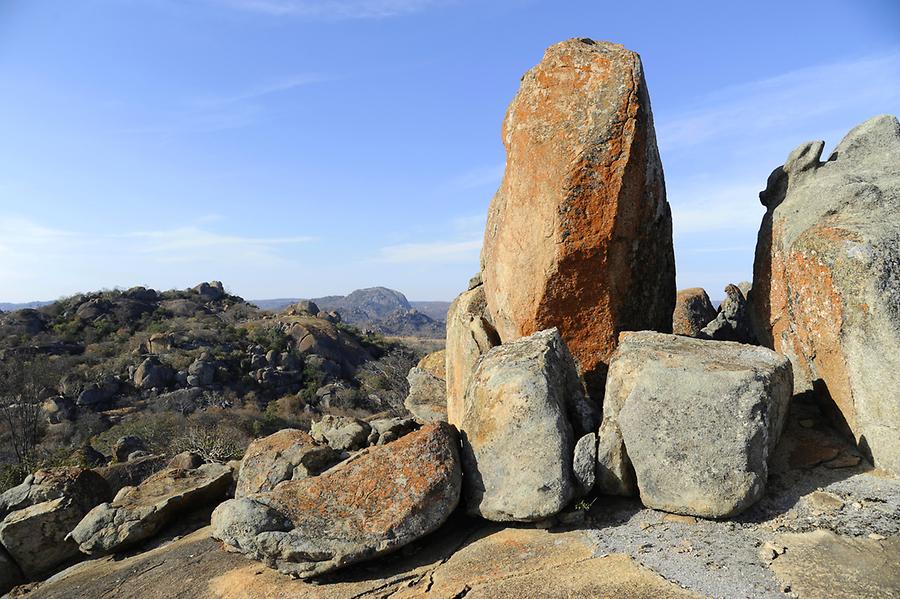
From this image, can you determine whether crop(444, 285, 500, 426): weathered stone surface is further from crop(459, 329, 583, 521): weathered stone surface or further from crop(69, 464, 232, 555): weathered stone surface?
crop(69, 464, 232, 555): weathered stone surface

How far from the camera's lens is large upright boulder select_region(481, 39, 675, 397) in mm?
6340

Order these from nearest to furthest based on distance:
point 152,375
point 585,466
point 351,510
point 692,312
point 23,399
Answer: point 351,510 < point 585,466 < point 692,312 < point 23,399 < point 152,375

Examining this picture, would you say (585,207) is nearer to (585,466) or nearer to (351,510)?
(585,466)

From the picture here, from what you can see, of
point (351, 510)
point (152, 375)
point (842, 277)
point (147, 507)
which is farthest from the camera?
point (152, 375)

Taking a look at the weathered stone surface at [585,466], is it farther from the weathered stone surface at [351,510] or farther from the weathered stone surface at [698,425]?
the weathered stone surface at [351,510]

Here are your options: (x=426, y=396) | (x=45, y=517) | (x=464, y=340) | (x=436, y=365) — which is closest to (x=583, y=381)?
(x=464, y=340)

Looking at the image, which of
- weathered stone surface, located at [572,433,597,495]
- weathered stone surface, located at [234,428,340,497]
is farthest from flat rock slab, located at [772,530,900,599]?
weathered stone surface, located at [234,428,340,497]

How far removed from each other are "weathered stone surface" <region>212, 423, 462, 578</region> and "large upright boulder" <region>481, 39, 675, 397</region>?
2135 mm

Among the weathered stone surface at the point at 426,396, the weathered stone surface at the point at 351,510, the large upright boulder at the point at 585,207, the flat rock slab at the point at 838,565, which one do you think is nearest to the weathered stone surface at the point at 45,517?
the weathered stone surface at the point at 351,510

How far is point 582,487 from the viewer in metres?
5.27

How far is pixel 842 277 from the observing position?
17.7 feet

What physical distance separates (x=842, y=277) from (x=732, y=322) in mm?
6263

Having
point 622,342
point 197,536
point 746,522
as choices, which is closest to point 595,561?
point 746,522

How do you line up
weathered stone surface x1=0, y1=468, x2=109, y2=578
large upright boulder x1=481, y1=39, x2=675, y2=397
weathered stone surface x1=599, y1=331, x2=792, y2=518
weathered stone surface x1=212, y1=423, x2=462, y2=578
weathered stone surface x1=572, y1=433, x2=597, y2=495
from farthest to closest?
weathered stone surface x1=0, y1=468, x2=109, y2=578 → large upright boulder x1=481, y1=39, x2=675, y2=397 → weathered stone surface x1=572, y1=433, x2=597, y2=495 → weathered stone surface x1=212, y1=423, x2=462, y2=578 → weathered stone surface x1=599, y1=331, x2=792, y2=518
